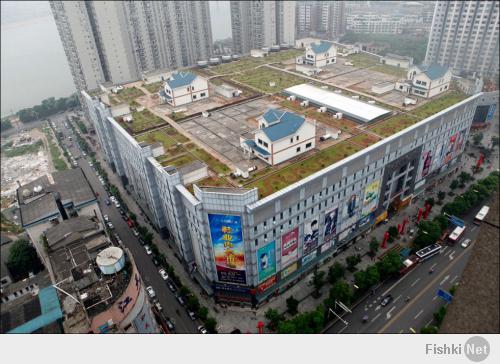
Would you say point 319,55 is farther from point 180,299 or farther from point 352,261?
point 180,299

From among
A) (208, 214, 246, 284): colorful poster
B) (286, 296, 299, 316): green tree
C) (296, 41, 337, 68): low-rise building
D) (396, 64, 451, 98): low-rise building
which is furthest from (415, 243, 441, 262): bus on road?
(296, 41, 337, 68): low-rise building

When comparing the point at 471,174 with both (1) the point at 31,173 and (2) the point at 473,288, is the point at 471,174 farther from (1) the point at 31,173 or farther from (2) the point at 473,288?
(1) the point at 31,173

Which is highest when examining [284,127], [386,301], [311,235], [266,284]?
[284,127]

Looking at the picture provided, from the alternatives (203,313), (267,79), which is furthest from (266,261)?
(267,79)

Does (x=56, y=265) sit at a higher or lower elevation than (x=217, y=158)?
lower

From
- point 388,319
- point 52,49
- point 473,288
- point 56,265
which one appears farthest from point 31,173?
point 52,49

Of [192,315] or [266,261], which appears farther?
[192,315]

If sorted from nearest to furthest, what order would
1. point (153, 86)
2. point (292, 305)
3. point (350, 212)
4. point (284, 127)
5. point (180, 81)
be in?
point (292, 305) < point (284, 127) < point (350, 212) < point (180, 81) < point (153, 86)
